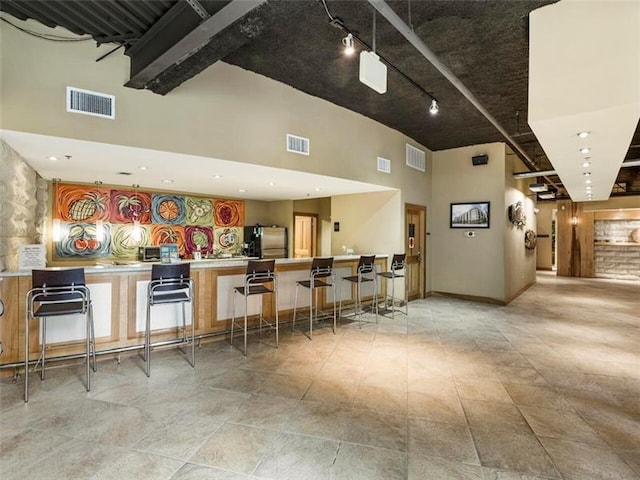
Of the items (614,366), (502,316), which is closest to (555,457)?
(614,366)

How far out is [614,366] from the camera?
3625 millimetres

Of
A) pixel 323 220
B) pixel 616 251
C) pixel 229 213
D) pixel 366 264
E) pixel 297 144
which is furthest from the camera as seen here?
pixel 616 251

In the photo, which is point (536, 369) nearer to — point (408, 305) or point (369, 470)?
point (369, 470)

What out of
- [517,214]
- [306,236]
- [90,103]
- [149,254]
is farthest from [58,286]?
[517,214]

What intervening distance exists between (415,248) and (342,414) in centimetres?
511

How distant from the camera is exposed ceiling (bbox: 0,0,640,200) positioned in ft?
7.57

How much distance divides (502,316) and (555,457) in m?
4.13

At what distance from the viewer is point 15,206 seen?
12.0ft

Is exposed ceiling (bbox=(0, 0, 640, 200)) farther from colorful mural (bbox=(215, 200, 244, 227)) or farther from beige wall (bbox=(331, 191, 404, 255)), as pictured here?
colorful mural (bbox=(215, 200, 244, 227))

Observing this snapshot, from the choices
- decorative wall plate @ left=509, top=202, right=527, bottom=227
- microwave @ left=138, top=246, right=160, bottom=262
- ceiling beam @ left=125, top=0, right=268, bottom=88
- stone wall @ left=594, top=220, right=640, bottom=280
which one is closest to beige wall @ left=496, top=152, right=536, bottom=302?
decorative wall plate @ left=509, top=202, right=527, bottom=227

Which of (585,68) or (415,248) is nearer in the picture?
(585,68)

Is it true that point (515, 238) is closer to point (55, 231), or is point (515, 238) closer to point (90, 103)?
point (90, 103)

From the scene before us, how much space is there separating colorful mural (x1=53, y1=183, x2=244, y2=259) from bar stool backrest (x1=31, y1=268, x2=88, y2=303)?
3.23 metres

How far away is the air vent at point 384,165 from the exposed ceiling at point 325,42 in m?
0.79
